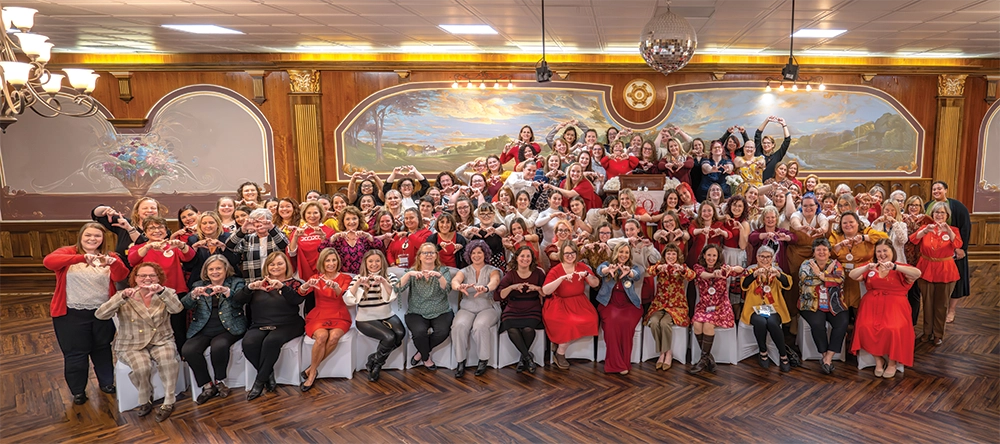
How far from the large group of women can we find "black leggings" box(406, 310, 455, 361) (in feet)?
0.04

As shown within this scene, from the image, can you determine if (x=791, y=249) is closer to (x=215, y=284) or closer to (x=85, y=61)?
(x=215, y=284)

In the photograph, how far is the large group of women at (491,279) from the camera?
455 centimetres

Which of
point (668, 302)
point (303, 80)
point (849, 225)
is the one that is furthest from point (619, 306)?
point (303, 80)

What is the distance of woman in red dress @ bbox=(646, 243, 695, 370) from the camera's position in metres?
5.09

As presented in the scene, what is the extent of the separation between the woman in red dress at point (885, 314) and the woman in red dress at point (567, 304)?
7.44ft

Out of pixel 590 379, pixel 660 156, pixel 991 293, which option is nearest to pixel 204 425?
pixel 590 379

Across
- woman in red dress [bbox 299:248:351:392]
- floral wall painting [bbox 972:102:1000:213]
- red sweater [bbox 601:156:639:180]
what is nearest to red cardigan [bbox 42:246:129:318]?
woman in red dress [bbox 299:248:351:392]

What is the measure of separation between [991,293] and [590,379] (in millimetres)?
6064

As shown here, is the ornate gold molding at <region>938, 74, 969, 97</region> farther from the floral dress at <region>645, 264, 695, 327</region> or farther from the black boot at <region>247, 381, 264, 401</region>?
the black boot at <region>247, 381, 264, 401</region>

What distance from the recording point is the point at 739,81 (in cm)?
938

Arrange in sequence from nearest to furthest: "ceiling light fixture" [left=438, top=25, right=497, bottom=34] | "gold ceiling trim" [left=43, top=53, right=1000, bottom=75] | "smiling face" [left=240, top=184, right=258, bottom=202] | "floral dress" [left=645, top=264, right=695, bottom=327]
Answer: "floral dress" [left=645, top=264, right=695, bottom=327] < "smiling face" [left=240, top=184, right=258, bottom=202] < "ceiling light fixture" [left=438, top=25, right=497, bottom=34] < "gold ceiling trim" [left=43, top=53, right=1000, bottom=75]

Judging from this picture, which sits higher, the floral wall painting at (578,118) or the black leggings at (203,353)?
the floral wall painting at (578,118)

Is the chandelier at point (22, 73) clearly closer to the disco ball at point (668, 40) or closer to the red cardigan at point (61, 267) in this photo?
the red cardigan at point (61, 267)

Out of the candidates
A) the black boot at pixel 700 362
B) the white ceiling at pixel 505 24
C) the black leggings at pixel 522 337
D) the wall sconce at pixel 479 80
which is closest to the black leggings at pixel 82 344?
the white ceiling at pixel 505 24
